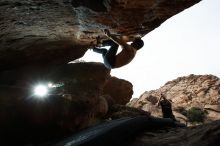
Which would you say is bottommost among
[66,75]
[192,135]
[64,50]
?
[192,135]

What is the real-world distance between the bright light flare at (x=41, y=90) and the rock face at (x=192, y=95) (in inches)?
646

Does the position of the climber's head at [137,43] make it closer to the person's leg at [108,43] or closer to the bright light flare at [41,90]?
the person's leg at [108,43]

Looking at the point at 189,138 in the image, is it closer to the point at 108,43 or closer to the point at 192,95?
the point at 108,43

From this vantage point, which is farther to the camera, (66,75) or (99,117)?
(99,117)

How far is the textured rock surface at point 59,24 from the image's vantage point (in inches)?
183

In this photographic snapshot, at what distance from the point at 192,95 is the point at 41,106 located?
23.5m

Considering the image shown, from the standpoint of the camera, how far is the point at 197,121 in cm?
2322

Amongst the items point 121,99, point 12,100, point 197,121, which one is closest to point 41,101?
point 12,100

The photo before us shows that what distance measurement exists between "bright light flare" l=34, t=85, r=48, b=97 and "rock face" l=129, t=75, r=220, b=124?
53.9ft

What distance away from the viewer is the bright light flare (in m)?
7.05

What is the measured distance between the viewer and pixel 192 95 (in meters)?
27.5

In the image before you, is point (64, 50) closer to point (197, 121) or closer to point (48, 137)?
point (48, 137)

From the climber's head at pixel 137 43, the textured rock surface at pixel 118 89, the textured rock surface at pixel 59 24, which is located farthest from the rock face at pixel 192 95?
the textured rock surface at pixel 59 24

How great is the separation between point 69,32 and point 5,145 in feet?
11.0
